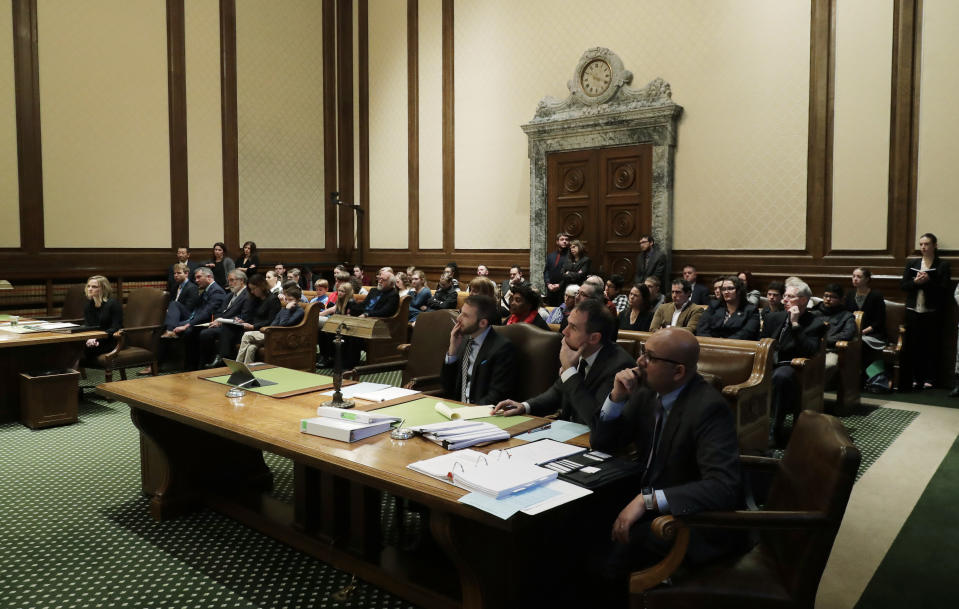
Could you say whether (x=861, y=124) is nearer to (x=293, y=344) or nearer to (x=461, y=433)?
(x=293, y=344)

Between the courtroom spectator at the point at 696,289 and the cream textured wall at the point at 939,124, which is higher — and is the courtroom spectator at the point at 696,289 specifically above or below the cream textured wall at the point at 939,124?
below

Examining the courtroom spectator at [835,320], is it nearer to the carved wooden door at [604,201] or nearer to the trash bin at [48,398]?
the carved wooden door at [604,201]

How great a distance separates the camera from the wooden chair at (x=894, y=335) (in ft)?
21.6

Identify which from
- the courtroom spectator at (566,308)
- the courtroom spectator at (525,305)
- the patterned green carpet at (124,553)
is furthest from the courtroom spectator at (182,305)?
the courtroom spectator at (525,305)

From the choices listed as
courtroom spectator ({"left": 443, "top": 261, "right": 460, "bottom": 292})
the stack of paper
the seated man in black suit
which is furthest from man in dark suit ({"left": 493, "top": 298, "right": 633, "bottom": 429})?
courtroom spectator ({"left": 443, "top": 261, "right": 460, "bottom": 292})

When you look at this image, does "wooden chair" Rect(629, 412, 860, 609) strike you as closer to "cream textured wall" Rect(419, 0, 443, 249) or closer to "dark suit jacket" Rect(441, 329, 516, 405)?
"dark suit jacket" Rect(441, 329, 516, 405)

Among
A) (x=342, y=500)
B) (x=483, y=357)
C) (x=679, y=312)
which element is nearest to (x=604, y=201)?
(x=679, y=312)

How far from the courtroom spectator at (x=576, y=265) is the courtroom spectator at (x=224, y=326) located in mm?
3690

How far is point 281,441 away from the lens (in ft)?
8.40

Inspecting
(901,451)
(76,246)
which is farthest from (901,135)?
(76,246)

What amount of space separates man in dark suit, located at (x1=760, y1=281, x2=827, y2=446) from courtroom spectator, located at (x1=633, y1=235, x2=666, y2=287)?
2863 millimetres

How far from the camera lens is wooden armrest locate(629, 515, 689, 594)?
1920mm

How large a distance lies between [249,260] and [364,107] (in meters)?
3.41

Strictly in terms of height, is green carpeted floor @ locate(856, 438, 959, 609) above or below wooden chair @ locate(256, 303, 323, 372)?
below
